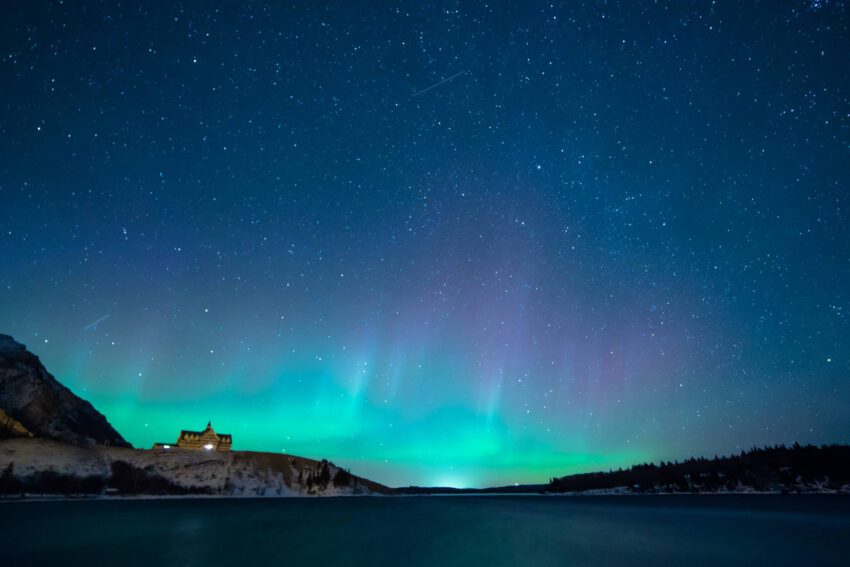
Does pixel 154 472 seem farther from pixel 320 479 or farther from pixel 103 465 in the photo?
pixel 320 479

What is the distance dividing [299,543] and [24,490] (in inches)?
4492

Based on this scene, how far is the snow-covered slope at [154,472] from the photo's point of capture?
115312 mm

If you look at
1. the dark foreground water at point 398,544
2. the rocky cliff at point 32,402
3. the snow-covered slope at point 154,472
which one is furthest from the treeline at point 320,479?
the dark foreground water at point 398,544

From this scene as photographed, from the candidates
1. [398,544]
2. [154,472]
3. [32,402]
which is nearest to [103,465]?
[154,472]

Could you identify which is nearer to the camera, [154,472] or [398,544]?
[398,544]

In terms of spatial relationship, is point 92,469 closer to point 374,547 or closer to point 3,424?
point 3,424

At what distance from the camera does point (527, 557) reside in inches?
1458

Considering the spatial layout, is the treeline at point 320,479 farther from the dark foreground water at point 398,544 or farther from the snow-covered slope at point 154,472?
the dark foreground water at point 398,544

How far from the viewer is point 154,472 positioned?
146 m

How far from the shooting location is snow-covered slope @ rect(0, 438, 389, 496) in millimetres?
115312

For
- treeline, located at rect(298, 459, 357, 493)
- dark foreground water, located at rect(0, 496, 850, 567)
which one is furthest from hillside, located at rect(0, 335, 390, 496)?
dark foreground water, located at rect(0, 496, 850, 567)

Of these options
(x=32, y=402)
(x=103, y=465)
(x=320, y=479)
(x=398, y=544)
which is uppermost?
(x=32, y=402)

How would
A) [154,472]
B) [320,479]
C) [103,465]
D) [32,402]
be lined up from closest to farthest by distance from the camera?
1. [103,465]
2. [154,472]
3. [32,402]
4. [320,479]

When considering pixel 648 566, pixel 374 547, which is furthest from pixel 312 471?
pixel 648 566
